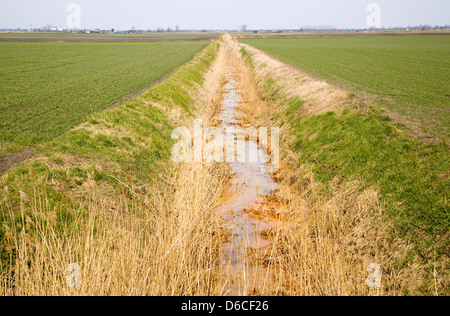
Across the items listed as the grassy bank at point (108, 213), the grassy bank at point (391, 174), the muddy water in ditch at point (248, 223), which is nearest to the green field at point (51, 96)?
the grassy bank at point (108, 213)

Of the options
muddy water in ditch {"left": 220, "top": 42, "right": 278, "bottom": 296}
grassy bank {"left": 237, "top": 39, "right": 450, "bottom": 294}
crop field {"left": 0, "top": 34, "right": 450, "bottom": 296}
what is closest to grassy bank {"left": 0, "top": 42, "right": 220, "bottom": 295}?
crop field {"left": 0, "top": 34, "right": 450, "bottom": 296}

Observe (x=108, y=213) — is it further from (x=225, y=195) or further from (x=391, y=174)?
(x=391, y=174)

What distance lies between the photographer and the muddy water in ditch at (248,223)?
5997 mm

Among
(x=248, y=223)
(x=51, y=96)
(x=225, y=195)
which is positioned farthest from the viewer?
(x=51, y=96)

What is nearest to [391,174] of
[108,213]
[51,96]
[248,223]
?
[248,223]

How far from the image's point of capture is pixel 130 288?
4219 mm

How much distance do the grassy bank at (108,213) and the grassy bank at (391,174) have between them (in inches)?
156

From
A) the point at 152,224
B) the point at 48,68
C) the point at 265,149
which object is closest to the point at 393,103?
the point at 265,149

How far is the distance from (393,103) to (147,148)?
12.2m

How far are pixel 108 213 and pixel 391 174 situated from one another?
7.90 metres

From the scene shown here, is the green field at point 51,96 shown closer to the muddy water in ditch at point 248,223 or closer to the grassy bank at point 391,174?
the muddy water in ditch at point 248,223

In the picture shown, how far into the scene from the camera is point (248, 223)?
835cm

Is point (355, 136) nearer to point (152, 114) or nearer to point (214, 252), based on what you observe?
point (214, 252)

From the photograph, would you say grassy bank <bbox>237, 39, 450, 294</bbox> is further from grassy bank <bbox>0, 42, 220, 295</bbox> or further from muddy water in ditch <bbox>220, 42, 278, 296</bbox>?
grassy bank <bbox>0, 42, 220, 295</bbox>
